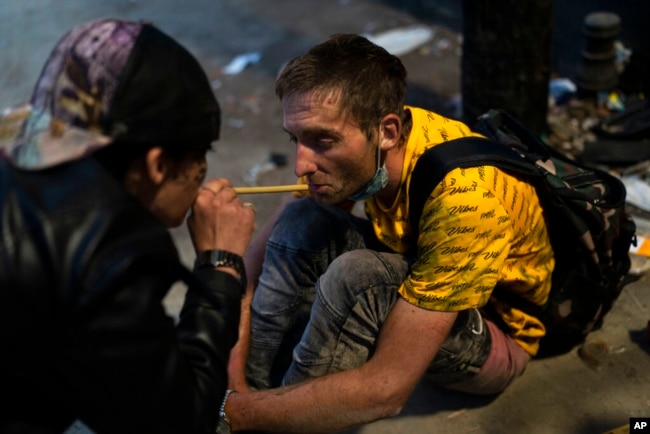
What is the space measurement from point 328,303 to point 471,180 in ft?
2.05

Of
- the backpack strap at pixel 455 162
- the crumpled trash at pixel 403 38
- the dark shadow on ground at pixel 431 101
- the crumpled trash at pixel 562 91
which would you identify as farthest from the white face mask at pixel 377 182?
the crumpled trash at pixel 403 38

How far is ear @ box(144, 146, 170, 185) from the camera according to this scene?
1.65 metres

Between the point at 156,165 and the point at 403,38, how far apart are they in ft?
15.1

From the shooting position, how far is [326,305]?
244cm

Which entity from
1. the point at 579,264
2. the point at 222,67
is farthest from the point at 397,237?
the point at 222,67

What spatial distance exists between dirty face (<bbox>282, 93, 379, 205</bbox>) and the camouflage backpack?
0.18 metres

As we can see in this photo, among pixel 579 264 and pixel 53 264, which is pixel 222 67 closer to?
pixel 579 264

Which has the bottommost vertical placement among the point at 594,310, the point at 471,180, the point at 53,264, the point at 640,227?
the point at 640,227

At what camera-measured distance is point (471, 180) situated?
2.16 meters

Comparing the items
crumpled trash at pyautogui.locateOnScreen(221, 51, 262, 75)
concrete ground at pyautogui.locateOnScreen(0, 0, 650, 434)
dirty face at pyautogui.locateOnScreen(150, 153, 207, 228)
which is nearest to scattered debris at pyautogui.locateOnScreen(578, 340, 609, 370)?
concrete ground at pyautogui.locateOnScreen(0, 0, 650, 434)

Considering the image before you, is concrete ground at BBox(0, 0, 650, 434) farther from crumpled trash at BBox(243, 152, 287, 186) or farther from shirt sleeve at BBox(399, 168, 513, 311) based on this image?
shirt sleeve at BBox(399, 168, 513, 311)

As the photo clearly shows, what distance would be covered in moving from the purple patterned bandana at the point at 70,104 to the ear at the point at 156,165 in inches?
4.5

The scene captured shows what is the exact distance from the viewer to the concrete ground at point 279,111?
109 inches

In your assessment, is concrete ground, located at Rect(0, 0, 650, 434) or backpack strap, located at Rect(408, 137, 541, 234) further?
concrete ground, located at Rect(0, 0, 650, 434)
